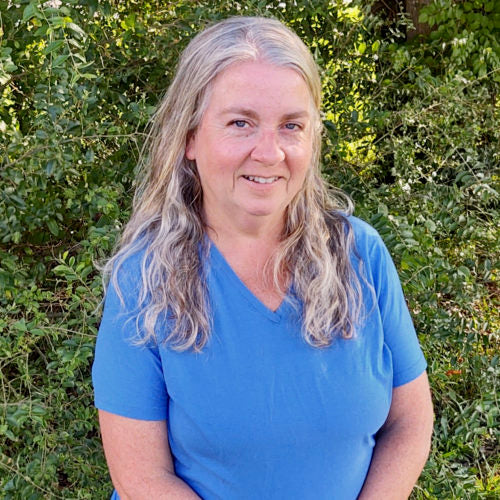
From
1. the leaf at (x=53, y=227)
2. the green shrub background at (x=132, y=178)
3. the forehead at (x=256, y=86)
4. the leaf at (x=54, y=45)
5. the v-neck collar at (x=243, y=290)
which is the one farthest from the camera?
the leaf at (x=53, y=227)

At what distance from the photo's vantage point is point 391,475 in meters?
2.07

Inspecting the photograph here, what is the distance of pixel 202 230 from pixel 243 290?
0.20m

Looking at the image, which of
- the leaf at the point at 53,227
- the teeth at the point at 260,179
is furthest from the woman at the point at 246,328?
the leaf at the point at 53,227

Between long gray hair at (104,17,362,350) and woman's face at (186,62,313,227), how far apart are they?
36 millimetres

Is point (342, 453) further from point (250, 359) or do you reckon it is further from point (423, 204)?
point (423, 204)

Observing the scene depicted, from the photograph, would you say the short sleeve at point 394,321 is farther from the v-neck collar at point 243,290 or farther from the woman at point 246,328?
the v-neck collar at point 243,290

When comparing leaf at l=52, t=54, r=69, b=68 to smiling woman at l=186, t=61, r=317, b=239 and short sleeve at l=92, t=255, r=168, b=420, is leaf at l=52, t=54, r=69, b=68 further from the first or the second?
short sleeve at l=92, t=255, r=168, b=420

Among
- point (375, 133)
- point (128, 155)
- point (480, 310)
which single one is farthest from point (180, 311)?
point (480, 310)

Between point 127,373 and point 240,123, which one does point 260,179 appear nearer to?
point 240,123

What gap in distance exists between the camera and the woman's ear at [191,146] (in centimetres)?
203

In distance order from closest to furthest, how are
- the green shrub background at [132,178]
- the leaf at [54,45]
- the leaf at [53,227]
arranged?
the leaf at [54,45] → the green shrub background at [132,178] → the leaf at [53,227]

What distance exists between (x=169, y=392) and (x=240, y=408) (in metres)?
0.17

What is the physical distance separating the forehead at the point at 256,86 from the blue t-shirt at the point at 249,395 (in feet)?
1.35

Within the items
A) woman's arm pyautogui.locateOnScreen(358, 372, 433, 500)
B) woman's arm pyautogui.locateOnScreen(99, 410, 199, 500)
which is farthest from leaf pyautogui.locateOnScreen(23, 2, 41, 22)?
woman's arm pyautogui.locateOnScreen(358, 372, 433, 500)
